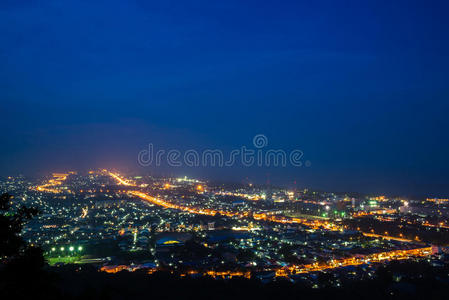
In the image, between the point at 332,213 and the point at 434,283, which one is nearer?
the point at 434,283

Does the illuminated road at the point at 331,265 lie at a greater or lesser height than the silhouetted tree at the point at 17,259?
lesser

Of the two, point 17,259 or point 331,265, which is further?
point 331,265

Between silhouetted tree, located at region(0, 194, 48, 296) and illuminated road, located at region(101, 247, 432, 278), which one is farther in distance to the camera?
illuminated road, located at region(101, 247, 432, 278)

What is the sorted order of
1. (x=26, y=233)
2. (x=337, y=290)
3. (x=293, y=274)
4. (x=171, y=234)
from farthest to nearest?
(x=171, y=234) → (x=26, y=233) → (x=293, y=274) → (x=337, y=290)

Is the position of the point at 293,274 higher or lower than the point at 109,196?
lower

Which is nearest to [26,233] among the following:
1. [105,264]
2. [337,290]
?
[105,264]

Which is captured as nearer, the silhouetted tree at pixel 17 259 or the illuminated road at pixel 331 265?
the silhouetted tree at pixel 17 259

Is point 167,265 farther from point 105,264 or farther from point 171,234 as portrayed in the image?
point 171,234

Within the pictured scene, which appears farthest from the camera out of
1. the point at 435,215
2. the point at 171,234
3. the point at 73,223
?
the point at 435,215

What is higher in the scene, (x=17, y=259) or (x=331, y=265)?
(x=17, y=259)

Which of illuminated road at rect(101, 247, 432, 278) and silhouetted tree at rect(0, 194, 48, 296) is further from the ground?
silhouetted tree at rect(0, 194, 48, 296)
